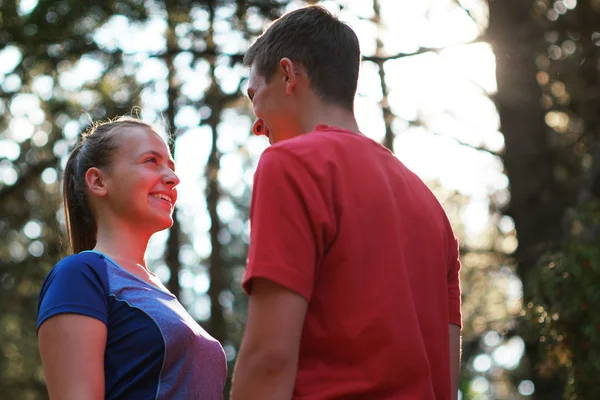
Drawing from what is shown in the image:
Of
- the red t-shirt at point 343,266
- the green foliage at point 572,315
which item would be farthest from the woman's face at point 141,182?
the green foliage at point 572,315

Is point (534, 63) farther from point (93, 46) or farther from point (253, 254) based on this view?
point (253, 254)

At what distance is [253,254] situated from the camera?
1950 millimetres

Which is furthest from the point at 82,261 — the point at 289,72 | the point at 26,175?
the point at 26,175

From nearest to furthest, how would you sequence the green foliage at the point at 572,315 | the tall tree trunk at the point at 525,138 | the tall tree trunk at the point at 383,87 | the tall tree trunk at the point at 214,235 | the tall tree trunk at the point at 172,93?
the green foliage at the point at 572,315, the tall tree trunk at the point at 172,93, the tall tree trunk at the point at 525,138, the tall tree trunk at the point at 383,87, the tall tree trunk at the point at 214,235

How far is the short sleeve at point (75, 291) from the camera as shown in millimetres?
2531

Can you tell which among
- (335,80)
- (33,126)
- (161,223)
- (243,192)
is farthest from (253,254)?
(243,192)

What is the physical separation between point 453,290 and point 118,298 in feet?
3.18

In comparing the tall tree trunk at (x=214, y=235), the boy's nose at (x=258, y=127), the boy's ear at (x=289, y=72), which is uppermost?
the boy's ear at (x=289, y=72)

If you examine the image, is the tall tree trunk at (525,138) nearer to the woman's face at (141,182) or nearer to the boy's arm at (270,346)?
the woman's face at (141,182)

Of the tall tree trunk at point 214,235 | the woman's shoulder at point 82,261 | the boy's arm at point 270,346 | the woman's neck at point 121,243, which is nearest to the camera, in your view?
the boy's arm at point 270,346

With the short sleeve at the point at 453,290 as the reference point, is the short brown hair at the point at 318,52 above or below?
above

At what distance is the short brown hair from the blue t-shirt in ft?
2.63

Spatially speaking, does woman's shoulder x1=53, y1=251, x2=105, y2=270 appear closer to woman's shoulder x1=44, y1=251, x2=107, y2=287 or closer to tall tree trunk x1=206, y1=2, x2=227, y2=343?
woman's shoulder x1=44, y1=251, x2=107, y2=287

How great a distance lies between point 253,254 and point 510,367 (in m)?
13.2
